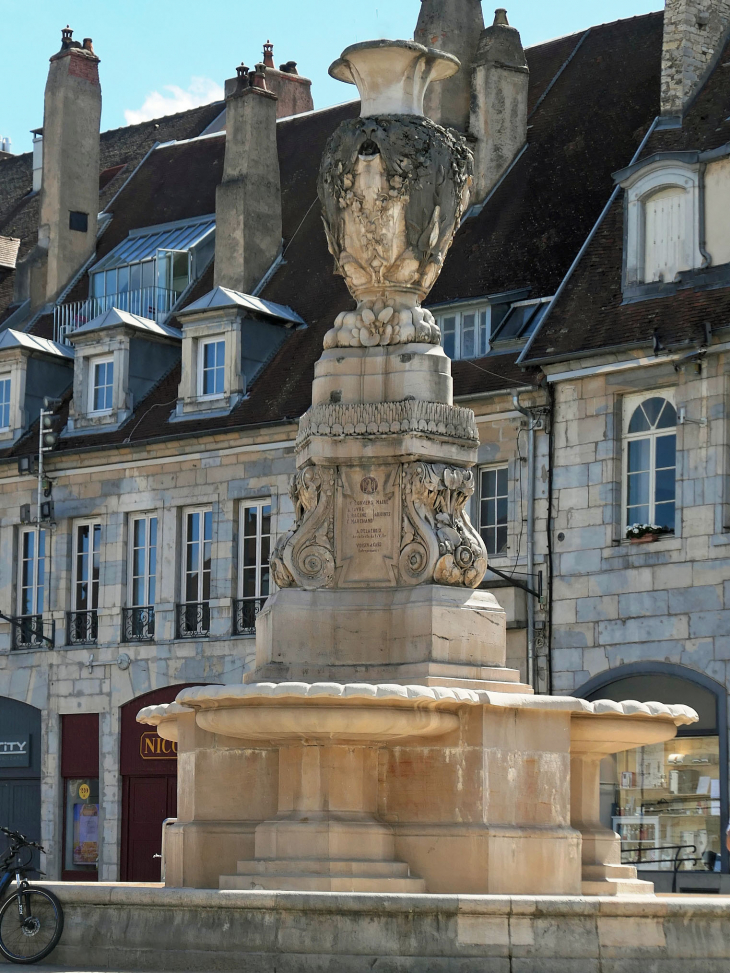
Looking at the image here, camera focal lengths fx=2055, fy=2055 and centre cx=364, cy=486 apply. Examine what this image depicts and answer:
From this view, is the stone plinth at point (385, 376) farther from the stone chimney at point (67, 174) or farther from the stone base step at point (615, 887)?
the stone chimney at point (67, 174)

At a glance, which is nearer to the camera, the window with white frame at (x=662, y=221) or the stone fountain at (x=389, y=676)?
the stone fountain at (x=389, y=676)

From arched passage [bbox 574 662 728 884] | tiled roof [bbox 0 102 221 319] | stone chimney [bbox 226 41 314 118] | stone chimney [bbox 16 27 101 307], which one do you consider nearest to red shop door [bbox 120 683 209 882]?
arched passage [bbox 574 662 728 884]

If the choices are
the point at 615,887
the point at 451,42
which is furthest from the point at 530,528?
the point at 615,887

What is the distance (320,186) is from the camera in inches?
557

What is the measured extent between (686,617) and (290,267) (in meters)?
10.7

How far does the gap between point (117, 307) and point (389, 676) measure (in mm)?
20817

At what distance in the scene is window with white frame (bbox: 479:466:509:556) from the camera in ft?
84.2

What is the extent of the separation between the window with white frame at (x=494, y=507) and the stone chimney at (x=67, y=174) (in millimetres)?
11149

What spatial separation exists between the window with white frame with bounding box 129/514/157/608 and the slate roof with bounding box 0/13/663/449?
130cm

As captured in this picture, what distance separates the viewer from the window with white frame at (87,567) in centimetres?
3080

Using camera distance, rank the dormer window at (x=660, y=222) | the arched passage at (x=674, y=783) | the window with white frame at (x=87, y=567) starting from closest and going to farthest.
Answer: the arched passage at (x=674, y=783)
the dormer window at (x=660, y=222)
the window with white frame at (x=87, y=567)

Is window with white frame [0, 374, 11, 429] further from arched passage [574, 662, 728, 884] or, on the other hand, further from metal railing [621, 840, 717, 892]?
metal railing [621, 840, 717, 892]

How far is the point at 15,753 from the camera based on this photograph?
3111 cm

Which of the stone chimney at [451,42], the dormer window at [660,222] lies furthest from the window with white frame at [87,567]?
the dormer window at [660,222]
